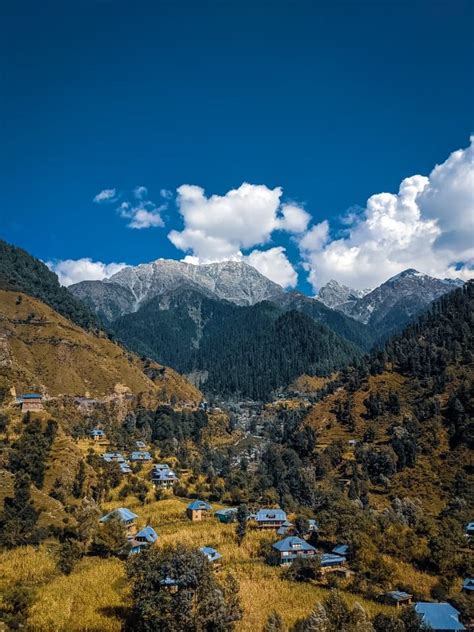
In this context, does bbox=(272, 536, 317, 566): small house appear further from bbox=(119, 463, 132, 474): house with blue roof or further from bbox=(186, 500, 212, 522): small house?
bbox=(119, 463, 132, 474): house with blue roof

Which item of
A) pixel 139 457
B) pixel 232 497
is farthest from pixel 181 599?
pixel 139 457

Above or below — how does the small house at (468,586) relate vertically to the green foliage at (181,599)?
below

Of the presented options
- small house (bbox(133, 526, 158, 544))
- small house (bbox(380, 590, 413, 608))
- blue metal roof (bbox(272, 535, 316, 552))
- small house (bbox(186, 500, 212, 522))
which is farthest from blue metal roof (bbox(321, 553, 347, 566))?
small house (bbox(186, 500, 212, 522))

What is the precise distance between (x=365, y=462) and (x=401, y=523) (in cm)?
4060

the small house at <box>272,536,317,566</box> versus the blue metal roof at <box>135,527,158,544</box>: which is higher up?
the blue metal roof at <box>135,527,158,544</box>

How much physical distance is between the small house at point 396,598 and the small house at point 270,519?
2495cm

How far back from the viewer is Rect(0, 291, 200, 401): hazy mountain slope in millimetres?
148750

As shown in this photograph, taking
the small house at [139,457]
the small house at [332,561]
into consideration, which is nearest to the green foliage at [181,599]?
the small house at [332,561]

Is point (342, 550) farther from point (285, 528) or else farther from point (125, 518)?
point (125, 518)

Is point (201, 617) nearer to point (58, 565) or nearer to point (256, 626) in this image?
point (256, 626)

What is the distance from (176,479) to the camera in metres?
93.7

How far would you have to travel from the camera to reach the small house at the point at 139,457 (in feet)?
339

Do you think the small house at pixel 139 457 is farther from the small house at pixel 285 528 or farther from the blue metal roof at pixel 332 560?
the blue metal roof at pixel 332 560

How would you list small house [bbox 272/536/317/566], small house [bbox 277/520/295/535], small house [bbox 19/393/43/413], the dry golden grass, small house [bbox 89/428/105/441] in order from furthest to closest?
small house [bbox 89/428/105/441] < small house [bbox 19/393/43/413] < small house [bbox 277/520/295/535] < small house [bbox 272/536/317/566] < the dry golden grass
